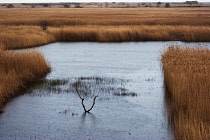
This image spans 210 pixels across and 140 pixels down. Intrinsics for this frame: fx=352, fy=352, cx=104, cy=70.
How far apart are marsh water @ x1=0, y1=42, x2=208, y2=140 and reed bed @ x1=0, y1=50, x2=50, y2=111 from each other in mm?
293

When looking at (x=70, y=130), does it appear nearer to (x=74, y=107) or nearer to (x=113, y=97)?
(x=74, y=107)

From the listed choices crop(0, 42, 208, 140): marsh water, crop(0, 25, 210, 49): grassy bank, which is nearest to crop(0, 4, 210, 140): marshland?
crop(0, 42, 208, 140): marsh water

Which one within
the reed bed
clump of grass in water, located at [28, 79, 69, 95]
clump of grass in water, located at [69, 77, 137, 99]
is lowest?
clump of grass in water, located at [28, 79, 69, 95]

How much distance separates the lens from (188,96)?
8594mm

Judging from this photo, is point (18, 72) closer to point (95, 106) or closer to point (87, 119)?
point (95, 106)

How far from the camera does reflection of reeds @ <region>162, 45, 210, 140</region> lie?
6.76m

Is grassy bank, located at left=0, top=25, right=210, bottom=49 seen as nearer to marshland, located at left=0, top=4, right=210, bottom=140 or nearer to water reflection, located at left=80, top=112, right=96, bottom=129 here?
marshland, located at left=0, top=4, right=210, bottom=140

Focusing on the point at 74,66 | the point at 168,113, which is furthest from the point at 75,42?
the point at 168,113

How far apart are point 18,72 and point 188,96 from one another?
611 cm

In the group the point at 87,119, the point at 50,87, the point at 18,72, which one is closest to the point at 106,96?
the point at 87,119

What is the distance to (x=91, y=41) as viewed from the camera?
2419 centimetres

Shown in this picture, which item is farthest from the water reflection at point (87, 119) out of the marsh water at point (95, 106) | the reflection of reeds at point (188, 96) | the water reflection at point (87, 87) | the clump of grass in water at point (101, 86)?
the reflection of reeds at point (188, 96)

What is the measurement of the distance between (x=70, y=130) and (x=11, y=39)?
14165 mm

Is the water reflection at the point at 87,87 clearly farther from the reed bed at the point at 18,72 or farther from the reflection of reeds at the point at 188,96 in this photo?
the reflection of reeds at the point at 188,96
